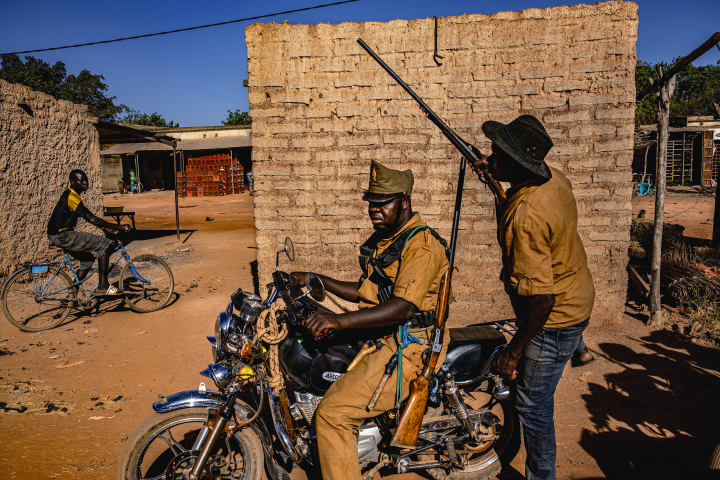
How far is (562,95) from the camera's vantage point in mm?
4996

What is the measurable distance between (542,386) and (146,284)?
5726 mm

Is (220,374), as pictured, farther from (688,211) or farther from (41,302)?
(688,211)

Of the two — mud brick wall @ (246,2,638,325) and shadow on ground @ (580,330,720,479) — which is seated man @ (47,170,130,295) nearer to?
mud brick wall @ (246,2,638,325)

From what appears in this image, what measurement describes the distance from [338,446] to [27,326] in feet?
17.5

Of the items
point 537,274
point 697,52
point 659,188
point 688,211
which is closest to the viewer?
point 537,274

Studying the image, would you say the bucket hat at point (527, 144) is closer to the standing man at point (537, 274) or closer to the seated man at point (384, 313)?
the standing man at point (537, 274)

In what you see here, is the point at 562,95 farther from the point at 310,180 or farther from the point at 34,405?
the point at 34,405

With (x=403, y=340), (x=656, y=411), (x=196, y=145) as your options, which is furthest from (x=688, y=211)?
(x=196, y=145)

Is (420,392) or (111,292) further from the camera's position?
(111,292)

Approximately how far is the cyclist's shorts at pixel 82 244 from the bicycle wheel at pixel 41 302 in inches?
12.6

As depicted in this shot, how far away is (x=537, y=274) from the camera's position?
2113 millimetres

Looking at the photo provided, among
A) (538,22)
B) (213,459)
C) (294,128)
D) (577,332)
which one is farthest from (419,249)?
(538,22)

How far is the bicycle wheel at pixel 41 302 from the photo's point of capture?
568 centimetres

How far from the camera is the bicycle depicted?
18.8 feet
